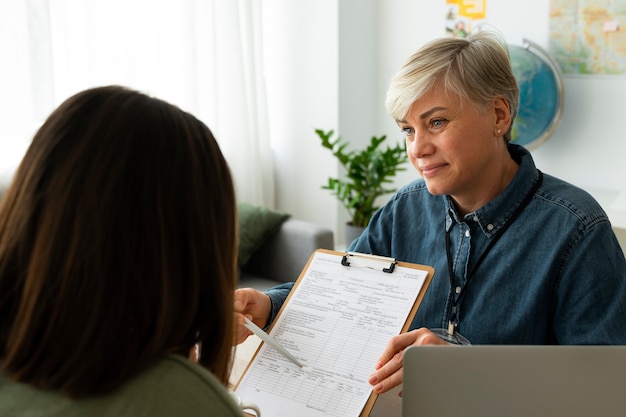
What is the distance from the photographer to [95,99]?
82cm

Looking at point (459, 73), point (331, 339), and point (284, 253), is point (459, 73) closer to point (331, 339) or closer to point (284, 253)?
point (331, 339)

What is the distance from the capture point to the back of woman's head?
76cm

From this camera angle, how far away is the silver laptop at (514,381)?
1008mm

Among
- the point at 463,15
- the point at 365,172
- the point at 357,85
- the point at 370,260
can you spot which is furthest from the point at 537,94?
the point at 370,260

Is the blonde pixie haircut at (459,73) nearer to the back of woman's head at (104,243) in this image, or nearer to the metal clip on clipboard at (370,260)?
the metal clip on clipboard at (370,260)

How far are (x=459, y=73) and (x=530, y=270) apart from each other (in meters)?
0.39

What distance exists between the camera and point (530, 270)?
145cm

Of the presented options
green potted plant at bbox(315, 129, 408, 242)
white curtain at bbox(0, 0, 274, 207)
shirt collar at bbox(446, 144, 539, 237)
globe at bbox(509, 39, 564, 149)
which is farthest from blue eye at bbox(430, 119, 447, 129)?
green potted plant at bbox(315, 129, 408, 242)

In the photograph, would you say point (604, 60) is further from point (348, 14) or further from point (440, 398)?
point (440, 398)

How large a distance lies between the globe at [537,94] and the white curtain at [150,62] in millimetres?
1381

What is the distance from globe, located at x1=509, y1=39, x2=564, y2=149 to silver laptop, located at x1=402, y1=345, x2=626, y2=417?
95.6 inches

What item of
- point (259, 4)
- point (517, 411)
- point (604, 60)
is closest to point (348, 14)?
point (259, 4)

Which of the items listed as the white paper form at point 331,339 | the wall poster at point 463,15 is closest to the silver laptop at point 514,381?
the white paper form at point 331,339

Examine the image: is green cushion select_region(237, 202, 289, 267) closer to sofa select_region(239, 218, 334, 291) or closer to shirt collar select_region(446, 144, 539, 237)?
sofa select_region(239, 218, 334, 291)
